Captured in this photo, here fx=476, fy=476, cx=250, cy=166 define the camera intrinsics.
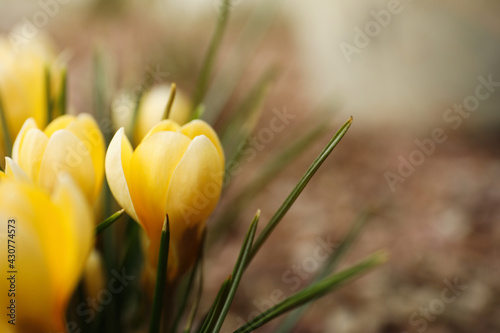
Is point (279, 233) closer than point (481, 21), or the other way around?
point (279, 233)

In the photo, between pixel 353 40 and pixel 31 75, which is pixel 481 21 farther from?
pixel 31 75

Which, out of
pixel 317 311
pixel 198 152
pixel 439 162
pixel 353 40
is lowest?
pixel 317 311

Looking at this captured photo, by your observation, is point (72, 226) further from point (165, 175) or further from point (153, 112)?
point (153, 112)

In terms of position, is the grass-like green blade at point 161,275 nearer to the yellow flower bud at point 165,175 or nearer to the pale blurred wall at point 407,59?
the yellow flower bud at point 165,175

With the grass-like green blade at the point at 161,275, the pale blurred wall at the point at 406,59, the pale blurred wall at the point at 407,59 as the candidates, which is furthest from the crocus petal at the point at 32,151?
the pale blurred wall at the point at 407,59

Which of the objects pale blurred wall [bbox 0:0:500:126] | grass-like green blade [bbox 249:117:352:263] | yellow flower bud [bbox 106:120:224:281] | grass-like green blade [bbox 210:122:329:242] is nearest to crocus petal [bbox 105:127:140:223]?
yellow flower bud [bbox 106:120:224:281]

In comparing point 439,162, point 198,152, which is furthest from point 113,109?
point 439,162

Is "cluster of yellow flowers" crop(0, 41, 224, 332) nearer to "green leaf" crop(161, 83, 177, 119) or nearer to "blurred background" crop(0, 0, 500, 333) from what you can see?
"green leaf" crop(161, 83, 177, 119)
